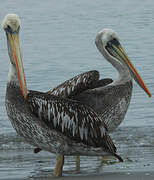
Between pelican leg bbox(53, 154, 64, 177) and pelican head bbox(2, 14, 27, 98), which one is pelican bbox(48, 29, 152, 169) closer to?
pelican leg bbox(53, 154, 64, 177)

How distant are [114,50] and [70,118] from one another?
1.82m

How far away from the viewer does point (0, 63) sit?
1429 centimetres

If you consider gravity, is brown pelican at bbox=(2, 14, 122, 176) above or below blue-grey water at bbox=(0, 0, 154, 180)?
above

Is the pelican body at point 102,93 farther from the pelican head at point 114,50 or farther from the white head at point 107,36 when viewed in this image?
the white head at point 107,36

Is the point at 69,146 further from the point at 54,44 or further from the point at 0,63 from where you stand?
the point at 54,44

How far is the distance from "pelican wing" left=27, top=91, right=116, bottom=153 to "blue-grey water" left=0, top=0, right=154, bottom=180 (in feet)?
1.36

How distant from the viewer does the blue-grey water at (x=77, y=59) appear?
6.98 metres

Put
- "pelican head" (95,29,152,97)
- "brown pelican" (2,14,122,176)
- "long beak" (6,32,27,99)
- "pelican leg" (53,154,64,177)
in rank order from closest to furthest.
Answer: "long beak" (6,32,27,99)
"brown pelican" (2,14,122,176)
"pelican leg" (53,154,64,177)
"pelican head" (95,29,152,97)

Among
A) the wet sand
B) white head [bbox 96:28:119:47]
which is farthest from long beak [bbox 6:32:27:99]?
white head [bbox 96:28:119:47]

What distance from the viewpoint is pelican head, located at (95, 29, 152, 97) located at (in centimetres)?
768

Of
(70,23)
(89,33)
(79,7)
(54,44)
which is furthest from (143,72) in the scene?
(79,7)

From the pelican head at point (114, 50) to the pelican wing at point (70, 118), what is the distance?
4.98 ft

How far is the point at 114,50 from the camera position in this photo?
7746 mm

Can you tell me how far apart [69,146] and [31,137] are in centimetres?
39
